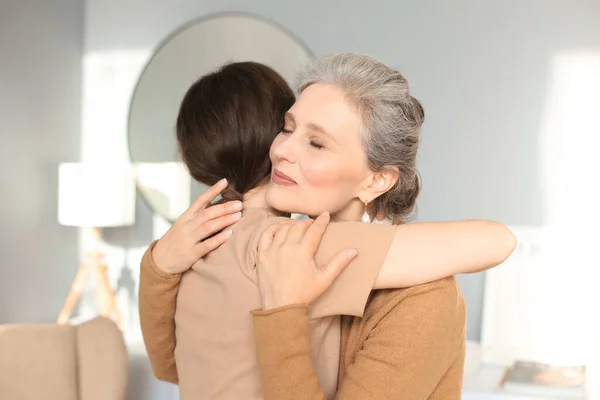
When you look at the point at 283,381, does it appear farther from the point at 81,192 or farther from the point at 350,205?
the point at 81,192

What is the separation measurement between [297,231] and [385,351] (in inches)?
8.5

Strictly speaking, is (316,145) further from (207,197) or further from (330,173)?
(207,197)

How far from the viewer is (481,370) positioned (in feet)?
9.84

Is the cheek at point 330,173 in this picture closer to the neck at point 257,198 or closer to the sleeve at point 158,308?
the neck at point 257,198

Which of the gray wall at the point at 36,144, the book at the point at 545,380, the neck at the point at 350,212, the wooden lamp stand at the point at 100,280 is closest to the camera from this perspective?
the neck at the point at 350,212

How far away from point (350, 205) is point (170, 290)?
36 cm

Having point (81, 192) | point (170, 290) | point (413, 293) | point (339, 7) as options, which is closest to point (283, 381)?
point (413, 293)

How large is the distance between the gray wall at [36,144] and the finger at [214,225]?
2546 mm

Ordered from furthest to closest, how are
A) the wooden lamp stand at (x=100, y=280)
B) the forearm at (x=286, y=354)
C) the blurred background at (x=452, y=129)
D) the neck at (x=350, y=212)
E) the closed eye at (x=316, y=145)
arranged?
the wooden lamp stand at (x=100, y=280) → the blurred background at (x=452, y=129) → the neck at (x=350, y=212) → the closed eye at (x=316, y=145) → the forearm at (x=286, y=354)

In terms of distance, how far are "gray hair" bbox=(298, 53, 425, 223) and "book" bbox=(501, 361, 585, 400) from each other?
163cm

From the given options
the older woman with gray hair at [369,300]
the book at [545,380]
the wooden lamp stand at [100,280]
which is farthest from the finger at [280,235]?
the wooden lamp stand at [100,280]

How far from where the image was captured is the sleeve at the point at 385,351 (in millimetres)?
1058

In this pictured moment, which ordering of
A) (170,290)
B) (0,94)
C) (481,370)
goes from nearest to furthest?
1. (170,290)
2. (481,370)
3. (0,94)

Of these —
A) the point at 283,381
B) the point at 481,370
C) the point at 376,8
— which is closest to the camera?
the point at 283,381
